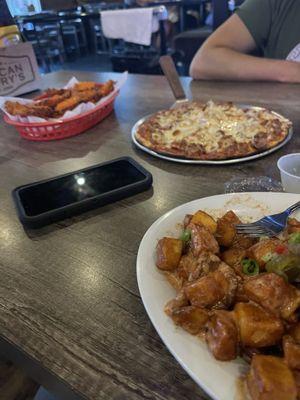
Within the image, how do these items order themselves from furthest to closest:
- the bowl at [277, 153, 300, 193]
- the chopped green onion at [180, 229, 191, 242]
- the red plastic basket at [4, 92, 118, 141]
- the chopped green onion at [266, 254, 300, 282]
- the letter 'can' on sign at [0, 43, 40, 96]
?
the letter 'can' on sign at [0, 43, 40, 96]
the red plastic basket at [4, 92, 118, 141]
the bowl at [277, 153, 300, 193]
the chopped green onion at [180, 229, 191, 242]
the chopped green onion at [266, 254, 300, 282]

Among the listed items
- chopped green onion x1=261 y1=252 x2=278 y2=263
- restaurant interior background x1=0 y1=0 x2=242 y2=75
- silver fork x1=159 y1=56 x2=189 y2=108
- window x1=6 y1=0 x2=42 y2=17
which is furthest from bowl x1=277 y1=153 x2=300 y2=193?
restaurant interior background x1=0 y1=0 x2=242 y2=75

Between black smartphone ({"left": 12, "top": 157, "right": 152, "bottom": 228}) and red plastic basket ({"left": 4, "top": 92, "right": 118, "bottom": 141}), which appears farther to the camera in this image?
red plastic basket ({"left": 4, "top": 92, "right": 118, "bottom": 141})

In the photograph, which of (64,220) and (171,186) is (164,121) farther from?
(64,220)

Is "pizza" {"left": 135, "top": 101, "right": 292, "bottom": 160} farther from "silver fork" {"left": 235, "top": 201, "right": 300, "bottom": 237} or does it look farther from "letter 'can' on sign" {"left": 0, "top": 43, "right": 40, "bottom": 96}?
"letter 'can' on sign" {"left": 0, "top": 43, "right": 40, "bottom": 96}

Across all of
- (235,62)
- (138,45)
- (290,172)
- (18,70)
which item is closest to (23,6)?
(18,70)

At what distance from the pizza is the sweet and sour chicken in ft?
1.56

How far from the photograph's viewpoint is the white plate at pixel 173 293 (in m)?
0.49

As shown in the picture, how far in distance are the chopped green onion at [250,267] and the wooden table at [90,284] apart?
0.22 m

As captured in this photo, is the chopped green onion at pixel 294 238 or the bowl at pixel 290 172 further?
the bowl at pixel 290 172

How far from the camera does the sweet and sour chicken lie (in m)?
0.49

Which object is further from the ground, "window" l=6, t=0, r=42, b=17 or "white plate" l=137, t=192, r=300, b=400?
"window" l=6, t=0, r=42, b=17

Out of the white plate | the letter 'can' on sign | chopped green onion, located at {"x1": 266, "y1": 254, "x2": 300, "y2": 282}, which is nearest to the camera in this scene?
the white plate

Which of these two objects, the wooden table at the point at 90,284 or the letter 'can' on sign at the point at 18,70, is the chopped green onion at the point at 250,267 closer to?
the wooden table at the point at 90,284

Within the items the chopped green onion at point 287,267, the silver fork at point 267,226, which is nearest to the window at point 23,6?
the silver fork at point 267,226
